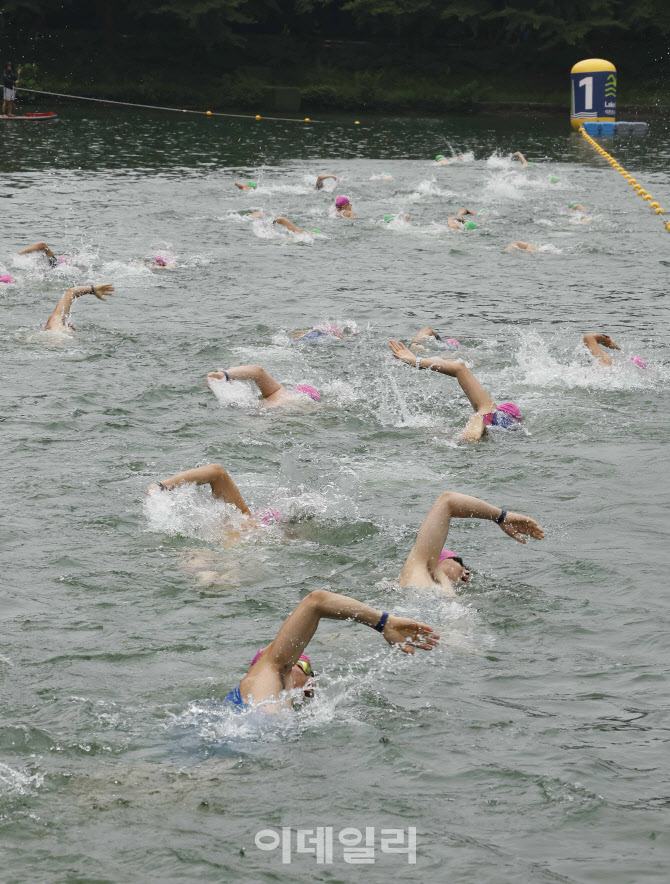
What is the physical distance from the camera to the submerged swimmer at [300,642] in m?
5.93

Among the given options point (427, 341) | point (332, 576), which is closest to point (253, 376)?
point (427, 341)

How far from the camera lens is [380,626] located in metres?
6.00

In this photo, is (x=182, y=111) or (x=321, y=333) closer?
(x=321, y=333)

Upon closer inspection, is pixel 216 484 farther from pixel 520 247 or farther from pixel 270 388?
pixel 520 247

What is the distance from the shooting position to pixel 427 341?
45.8 feet

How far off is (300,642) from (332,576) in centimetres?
211

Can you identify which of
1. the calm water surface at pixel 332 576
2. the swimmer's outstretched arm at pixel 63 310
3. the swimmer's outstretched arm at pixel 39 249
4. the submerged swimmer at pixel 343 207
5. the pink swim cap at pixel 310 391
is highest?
the submerged swimmer at pixel 343 207

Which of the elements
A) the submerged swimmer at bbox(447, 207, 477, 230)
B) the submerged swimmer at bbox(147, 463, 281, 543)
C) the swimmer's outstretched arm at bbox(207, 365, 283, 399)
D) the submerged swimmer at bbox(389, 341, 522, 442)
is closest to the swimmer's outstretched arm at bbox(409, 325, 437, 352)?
the swimmer's outstretched arm at bbox(207, 365, 283, 399)

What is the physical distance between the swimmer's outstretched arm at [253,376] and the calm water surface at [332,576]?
0.28m

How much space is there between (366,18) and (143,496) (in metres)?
51.5

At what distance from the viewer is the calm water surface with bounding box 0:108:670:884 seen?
5.42m

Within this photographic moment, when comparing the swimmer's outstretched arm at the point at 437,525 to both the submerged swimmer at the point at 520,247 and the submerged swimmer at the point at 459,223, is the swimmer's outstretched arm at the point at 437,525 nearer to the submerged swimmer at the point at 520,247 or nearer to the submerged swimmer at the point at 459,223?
the submerged swimmer at the point at 520,247

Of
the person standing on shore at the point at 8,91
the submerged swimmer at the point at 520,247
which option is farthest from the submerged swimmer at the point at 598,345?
the person standing on shore at the point at 8,91

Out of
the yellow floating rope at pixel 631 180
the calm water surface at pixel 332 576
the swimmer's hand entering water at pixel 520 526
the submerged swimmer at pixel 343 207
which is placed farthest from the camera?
the yellow floating rope at pixel 631 180
